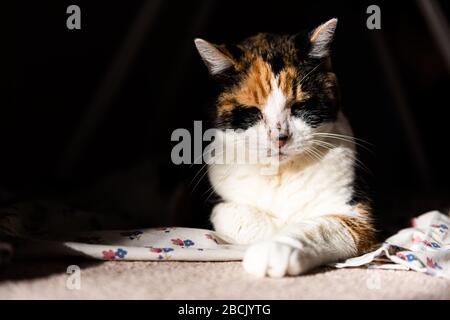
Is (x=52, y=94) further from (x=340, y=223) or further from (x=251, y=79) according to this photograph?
(x=340, y=223)

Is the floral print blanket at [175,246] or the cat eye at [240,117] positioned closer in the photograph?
the floral print blanket at [175,246]

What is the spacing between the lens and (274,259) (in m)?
1.16

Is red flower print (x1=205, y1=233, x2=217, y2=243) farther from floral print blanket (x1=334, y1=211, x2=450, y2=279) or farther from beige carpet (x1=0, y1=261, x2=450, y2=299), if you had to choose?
floral print blanket (x1=334, y1=211, x2=450, y2=279)

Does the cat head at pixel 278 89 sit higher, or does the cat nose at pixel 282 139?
the cat head at pixel 278 89

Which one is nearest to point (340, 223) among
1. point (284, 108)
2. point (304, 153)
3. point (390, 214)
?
point (304, 153)

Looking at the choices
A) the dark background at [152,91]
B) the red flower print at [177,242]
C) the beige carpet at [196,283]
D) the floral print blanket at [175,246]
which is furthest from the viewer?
the dark background at [152,91]

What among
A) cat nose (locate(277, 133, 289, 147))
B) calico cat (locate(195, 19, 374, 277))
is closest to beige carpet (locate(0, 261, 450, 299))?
calico cat (locate(195, 19, 374, 277))

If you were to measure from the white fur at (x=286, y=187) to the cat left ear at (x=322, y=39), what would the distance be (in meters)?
0.18

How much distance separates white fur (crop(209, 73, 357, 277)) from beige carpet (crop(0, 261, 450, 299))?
146 mm

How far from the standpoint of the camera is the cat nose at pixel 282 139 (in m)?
1.38

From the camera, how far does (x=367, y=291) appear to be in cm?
116

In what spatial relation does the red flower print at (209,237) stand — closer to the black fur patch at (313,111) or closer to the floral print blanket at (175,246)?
the floral print blanket at (175,246)

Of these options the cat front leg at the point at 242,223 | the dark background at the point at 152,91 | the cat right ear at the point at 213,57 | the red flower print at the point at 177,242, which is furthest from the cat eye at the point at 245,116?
the dark background at the point at 152,91

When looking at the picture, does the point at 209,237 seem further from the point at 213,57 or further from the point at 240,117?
the point at 213,57
